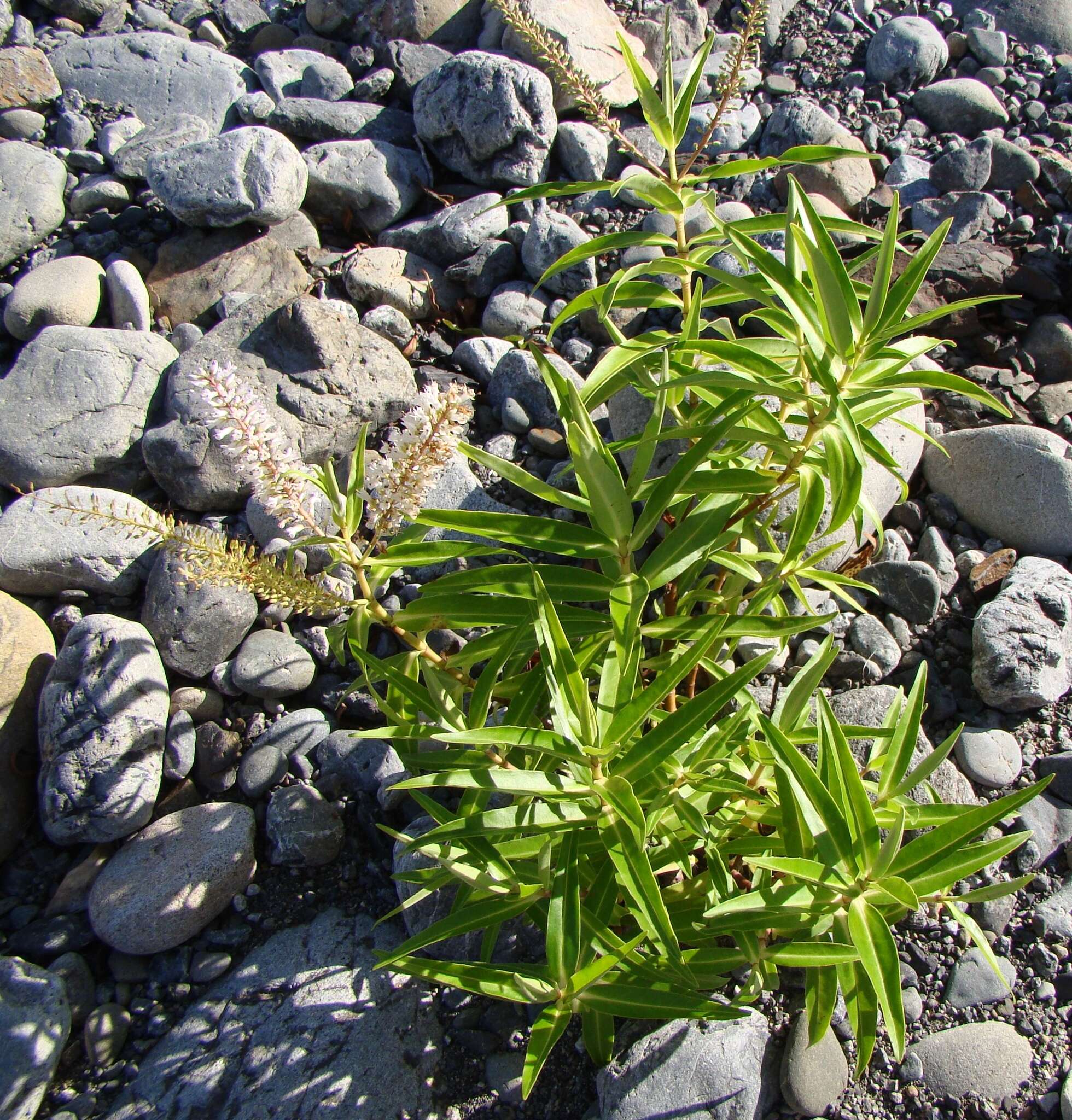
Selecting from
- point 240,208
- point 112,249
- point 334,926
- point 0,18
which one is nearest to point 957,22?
point 240,208

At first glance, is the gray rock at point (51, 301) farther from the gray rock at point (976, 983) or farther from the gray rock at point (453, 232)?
the gray rock at point (976, 983)

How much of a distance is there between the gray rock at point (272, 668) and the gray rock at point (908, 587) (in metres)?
2.12

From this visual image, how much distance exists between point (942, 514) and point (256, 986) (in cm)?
303

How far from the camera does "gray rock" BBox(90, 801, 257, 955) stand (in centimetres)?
262

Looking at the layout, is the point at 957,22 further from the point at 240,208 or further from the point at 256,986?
the point at 256,986

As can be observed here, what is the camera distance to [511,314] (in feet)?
13.5

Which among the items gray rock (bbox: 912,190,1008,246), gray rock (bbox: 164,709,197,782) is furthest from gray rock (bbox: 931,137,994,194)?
gray rock (bbox: 164,709,197,782)

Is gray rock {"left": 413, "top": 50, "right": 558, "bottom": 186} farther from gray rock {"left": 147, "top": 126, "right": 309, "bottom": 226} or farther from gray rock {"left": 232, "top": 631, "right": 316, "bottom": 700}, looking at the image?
gray rock {"left": 232, "top": 631, "right": 316, "bottom": 700}

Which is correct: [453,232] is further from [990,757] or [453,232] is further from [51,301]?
[990,757]

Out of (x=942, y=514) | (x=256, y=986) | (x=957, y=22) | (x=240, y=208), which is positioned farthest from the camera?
(x=957, y=22)

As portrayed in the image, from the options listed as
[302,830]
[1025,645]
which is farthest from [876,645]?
[302,830]

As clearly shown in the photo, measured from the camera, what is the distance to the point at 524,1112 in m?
2.35

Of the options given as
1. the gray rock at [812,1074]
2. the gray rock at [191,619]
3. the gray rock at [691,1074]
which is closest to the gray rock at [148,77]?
the gray rock at [191,619]

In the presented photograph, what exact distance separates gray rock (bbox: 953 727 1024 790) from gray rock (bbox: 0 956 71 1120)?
2898 millimetres
